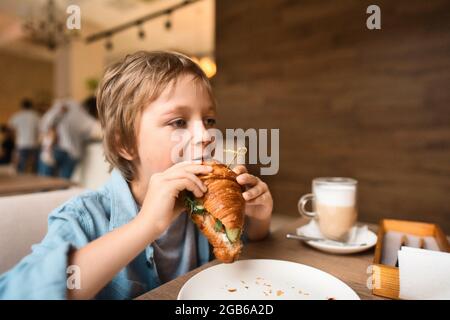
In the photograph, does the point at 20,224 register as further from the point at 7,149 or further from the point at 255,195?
the point at 7,149

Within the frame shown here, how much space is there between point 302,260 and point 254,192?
22 centimetres

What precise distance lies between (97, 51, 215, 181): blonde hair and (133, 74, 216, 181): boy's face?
0.10 feet

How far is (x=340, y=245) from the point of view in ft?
2.70

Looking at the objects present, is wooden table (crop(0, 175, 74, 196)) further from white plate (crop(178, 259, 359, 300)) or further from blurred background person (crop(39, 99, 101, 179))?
blurred background person (crop(39, 99, 101, 179))

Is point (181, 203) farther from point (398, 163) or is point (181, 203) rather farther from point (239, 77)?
point (239, 77)

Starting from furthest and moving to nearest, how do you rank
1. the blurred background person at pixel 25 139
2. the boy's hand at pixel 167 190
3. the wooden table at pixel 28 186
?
1. the blurred background person at pixel 25 139
2. the wooden table at pixel 28 186
3. the boy's hand at pixel 167 190

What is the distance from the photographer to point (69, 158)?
3729mm

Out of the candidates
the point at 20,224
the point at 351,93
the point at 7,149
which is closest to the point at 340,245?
the point at 20,224

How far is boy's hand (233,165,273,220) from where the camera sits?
0.76 meters

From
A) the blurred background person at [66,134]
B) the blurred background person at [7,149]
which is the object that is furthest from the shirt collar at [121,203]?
the blurred background person at [7,149]

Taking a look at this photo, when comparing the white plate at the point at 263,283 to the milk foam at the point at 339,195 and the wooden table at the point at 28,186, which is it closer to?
the milk foam at the point at 339,195

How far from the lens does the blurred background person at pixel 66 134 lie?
365 centimetres

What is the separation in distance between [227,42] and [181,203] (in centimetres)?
353

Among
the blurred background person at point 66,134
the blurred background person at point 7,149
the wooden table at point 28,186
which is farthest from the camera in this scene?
the blurred background person at point 7,149
